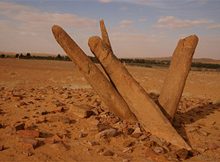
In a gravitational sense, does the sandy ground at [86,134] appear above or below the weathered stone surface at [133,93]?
below

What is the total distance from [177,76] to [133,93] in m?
1.10

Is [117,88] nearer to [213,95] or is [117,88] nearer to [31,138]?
[31,138]

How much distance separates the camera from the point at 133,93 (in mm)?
7016

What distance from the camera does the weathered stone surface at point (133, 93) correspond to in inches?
265

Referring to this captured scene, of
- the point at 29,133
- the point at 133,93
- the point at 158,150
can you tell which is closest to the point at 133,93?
the point at 133,93

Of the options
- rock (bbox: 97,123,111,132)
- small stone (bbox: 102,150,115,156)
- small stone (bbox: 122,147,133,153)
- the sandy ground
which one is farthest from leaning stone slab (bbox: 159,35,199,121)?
small stone (bbox: 102,150,115,156)

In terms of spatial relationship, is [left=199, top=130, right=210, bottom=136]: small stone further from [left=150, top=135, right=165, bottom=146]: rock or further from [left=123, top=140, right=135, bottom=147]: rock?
[left=123, top=140, right=135, bottom=147]: rock

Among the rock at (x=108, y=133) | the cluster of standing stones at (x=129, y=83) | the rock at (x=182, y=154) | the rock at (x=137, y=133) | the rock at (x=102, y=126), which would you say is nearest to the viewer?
the rock at (x=182, y=154)

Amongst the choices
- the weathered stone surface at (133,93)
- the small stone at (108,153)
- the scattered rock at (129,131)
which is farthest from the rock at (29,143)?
the weathered stone surface at (133,93)

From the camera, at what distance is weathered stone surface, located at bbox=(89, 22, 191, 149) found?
6.74m

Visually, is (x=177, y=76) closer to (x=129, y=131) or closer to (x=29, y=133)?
(x=129, y=131)

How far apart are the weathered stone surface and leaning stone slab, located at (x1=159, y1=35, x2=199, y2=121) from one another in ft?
2.21

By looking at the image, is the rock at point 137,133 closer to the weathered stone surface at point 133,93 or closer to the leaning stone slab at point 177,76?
the weathered stone surface at point 133,93

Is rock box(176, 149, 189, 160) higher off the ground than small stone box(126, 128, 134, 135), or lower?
lower
